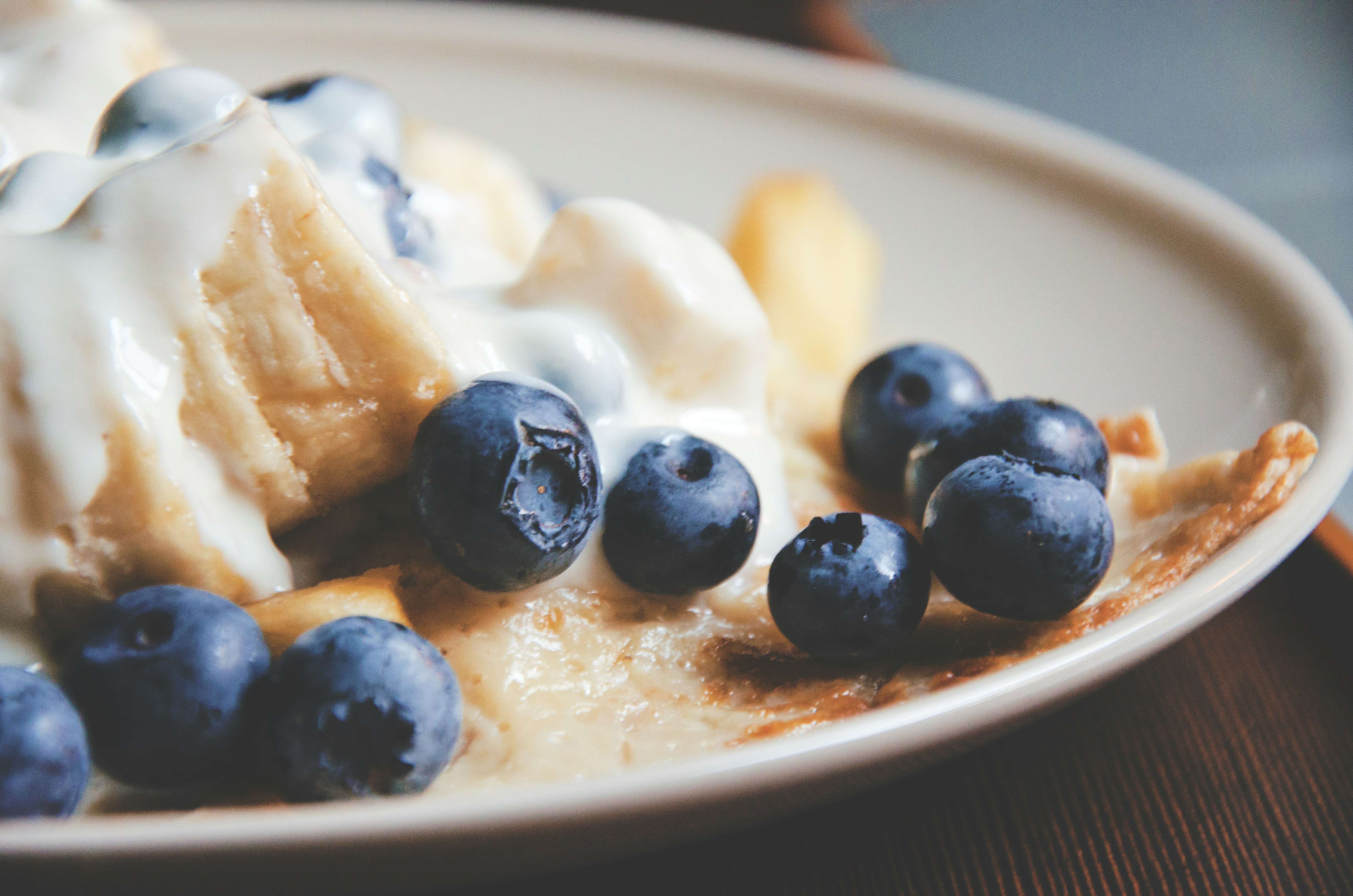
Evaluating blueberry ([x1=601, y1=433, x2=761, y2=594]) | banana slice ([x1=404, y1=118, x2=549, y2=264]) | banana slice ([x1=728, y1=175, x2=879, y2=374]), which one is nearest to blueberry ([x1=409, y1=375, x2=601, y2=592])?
blueberry ([x1=601, y1=433, x2=761, y2=594])

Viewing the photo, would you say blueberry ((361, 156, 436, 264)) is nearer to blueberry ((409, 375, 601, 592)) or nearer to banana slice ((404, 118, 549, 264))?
banana slice ((404, 118, 549, 264))

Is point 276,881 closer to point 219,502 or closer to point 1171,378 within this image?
point 219,502

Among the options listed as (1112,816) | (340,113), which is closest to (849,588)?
(1112,816)

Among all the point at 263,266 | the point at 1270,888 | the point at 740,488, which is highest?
the point at 263,266

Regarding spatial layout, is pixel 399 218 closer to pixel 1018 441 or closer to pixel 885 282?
pixel 1018 441

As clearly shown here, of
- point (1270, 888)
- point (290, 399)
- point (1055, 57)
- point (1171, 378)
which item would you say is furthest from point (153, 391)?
point (1055, 57)
